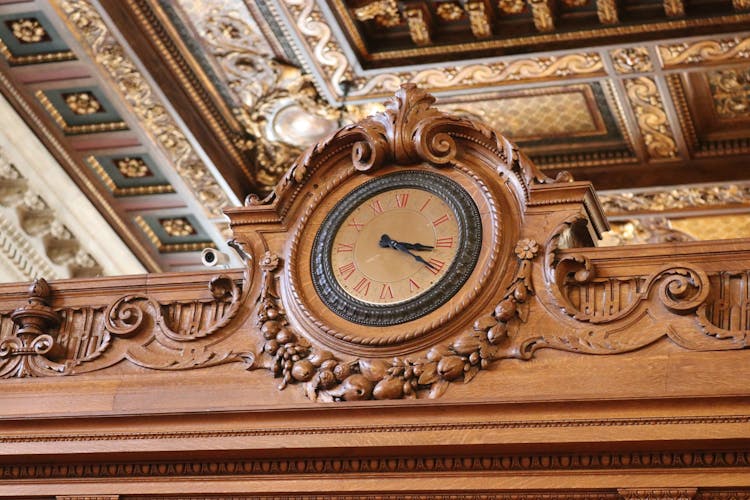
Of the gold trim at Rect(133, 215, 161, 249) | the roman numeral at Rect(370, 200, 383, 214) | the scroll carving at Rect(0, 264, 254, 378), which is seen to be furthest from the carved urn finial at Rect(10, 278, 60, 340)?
the gold trim at Rect(133, 215, 161, 249)

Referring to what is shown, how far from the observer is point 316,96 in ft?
33.4

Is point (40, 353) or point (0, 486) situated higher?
point (40, 353)

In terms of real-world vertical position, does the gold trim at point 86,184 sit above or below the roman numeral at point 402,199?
above

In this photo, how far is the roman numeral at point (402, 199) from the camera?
19.1 ft

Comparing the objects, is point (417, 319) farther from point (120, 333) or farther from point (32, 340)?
point (32, 340)

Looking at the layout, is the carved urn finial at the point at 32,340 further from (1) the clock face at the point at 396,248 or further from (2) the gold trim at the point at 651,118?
(2) the gold trim at the point at 651,118

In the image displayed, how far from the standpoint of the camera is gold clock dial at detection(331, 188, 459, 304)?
5.66m

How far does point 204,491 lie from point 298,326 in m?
0.67

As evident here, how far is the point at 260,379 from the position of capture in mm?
5672

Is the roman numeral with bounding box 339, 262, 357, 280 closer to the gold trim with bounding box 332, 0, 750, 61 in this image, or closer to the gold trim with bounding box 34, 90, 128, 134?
the gold trim with bounding box 332, 0, 750, 61

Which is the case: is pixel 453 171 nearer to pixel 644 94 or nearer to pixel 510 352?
pixel 510 352

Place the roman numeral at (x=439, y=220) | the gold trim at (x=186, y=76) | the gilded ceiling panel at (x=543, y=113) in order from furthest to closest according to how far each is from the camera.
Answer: the gilded ceiling panel at (x=543, y=113)
the gold trim at (x=186, y=76)
the roman numeral at (x=439, y=220)

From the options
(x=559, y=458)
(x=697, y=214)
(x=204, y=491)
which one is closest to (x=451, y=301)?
(x=559, y=458)

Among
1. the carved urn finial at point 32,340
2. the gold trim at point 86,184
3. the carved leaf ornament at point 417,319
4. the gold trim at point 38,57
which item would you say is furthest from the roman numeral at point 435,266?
the gold trim at point 86,184
